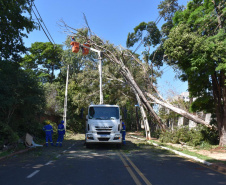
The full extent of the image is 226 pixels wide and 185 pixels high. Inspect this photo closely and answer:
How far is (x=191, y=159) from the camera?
1110cm

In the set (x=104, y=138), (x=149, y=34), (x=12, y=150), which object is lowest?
(x=12, y=150)

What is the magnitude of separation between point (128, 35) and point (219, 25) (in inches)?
490

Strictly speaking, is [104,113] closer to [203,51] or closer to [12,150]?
[12,150]

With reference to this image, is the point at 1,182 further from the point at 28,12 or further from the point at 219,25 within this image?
the point at 219,25

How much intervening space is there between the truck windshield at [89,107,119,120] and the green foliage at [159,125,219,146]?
6.31 meters

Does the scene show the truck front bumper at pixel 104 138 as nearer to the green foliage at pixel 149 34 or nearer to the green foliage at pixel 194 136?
the green foliage at pixel 194 136

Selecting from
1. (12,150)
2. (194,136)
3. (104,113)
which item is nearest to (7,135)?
(12,150)

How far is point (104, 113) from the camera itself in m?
14.8

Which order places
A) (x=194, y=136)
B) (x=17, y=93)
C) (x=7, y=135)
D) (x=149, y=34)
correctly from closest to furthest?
(x=7, y=135) < (x=17, y=93) < (x=194, y=136) < (x=149, y=34)

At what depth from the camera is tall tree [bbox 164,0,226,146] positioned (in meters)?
12.6

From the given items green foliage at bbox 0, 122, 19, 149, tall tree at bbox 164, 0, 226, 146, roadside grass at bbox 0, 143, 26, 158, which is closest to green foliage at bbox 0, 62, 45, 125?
green foliage at bbox 0, 122, 19, 149

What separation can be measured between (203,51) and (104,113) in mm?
6908

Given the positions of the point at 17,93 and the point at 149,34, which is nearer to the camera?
the point at 17,93

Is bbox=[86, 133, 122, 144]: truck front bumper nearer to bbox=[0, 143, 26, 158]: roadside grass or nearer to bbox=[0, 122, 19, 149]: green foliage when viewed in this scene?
bbox=[0, 143, 26, 158]: roadside grass
